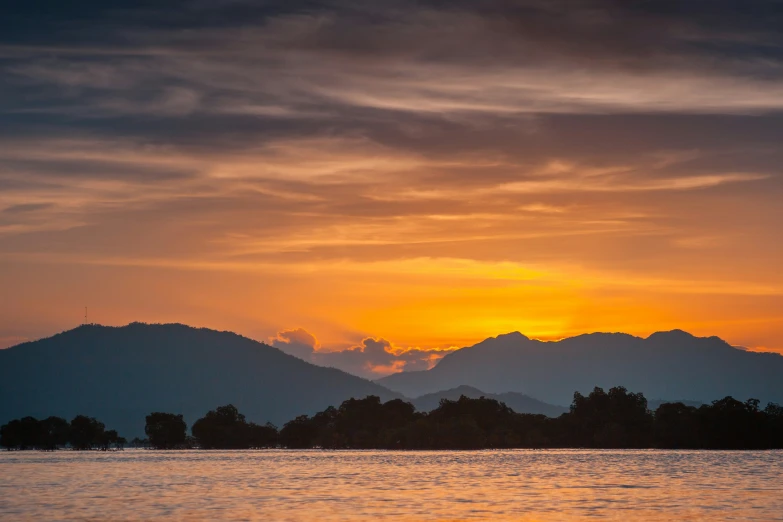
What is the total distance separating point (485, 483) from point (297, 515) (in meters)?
37.4

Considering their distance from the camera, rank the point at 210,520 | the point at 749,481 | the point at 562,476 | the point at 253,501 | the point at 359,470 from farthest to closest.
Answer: the point at 359,470 < the point at 562,476 < the point at 749,481 < the point at 253,501 < the point at 210,520

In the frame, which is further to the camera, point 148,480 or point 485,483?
point 148,480

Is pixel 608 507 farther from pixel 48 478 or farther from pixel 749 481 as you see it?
pixel 48 478

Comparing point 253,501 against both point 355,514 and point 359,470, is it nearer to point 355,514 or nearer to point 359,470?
point 355,514

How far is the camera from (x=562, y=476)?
381 feet

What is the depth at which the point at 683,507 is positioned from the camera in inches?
2960

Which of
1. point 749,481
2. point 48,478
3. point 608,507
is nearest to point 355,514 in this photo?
point 608,507

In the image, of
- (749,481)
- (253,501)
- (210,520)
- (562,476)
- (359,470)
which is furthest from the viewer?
(359,470)

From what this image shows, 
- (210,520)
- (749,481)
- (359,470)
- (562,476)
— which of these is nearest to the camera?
(210,520)

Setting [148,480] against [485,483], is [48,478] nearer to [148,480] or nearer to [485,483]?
[148,480]

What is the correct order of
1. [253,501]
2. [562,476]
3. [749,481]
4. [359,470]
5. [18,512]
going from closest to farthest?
1. [18,512]
2. [253,501]
3. [749,481]
4. [562,476]
5. [359,470]

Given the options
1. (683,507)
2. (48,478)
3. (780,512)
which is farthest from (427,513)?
(48,478)

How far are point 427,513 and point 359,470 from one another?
68782 mm

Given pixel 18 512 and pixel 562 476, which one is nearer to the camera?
pixel 18 512
